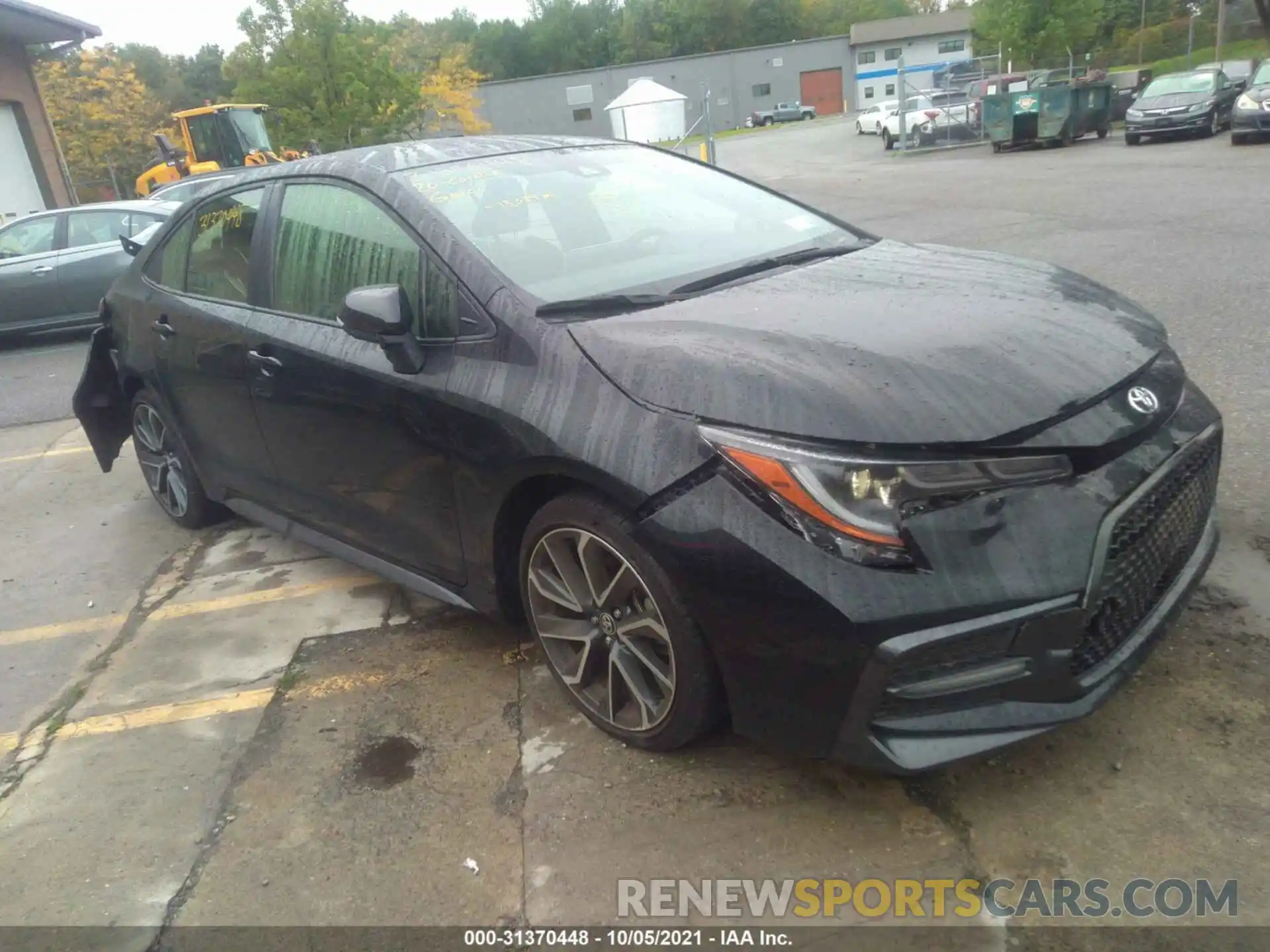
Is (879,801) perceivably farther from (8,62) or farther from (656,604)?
(8,62)

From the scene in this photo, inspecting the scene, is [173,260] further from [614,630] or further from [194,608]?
[614,630]

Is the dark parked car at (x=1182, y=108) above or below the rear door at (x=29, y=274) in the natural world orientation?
below

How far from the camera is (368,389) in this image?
325cm

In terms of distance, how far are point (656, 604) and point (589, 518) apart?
291 mm

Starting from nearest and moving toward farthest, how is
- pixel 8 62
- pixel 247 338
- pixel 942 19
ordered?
1. pixel 247 338
2. pixel 8 62
3. pixel 942 19

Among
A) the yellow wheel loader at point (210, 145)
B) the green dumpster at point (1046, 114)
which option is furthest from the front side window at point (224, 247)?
the green dumpster at point (1046, 114)

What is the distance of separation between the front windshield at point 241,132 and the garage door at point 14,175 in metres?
4.18

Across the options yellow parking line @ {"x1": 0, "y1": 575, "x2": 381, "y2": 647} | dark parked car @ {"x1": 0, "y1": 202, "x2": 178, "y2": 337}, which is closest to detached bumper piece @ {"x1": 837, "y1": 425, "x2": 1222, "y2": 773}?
yellow parking line @ {"x1": 0, "y1": 575, "x2": 381, "y2": 647}

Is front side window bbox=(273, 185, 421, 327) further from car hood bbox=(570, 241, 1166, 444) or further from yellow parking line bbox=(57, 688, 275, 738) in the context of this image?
yellow parking line bbox=(57, 688, 275, 738)

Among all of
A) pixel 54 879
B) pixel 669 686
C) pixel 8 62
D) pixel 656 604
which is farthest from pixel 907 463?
pixel 8 62

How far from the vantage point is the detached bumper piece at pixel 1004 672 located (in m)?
2.14

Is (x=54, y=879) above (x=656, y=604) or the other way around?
the other way around

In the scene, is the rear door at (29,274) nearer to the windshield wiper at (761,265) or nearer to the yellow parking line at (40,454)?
the yellow parking line at (40,454)

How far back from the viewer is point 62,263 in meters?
11.0
